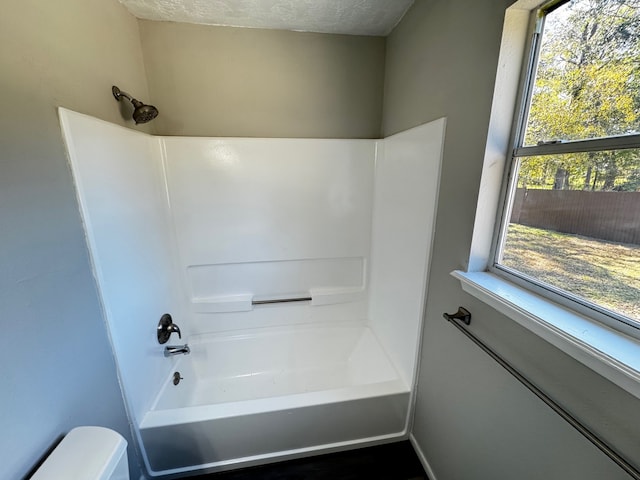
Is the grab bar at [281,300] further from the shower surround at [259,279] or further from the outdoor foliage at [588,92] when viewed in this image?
the outdoor foliage at [588,92]

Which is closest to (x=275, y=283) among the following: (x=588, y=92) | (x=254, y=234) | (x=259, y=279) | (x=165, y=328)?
(x=259, y=279)

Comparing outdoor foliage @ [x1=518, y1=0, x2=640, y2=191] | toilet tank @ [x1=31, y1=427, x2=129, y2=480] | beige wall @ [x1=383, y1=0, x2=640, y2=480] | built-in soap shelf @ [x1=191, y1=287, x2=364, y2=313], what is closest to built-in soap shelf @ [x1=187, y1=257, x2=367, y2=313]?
built-in soap shelf @ [x1=191, y1=287, x2=364, y2=313]

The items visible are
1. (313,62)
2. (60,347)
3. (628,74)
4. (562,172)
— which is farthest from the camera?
(313,62)

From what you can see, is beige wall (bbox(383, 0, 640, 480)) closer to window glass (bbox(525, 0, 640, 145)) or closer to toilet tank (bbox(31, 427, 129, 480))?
window glass (bbox(525, 0, 640, 145))

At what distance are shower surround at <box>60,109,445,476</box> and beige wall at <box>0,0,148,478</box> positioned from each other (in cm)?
7

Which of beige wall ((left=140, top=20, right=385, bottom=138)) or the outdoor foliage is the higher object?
beige wall ((left=140, top=20, right=385, bottom=138))

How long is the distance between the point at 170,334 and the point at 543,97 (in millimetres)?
2107

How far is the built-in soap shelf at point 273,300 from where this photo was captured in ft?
6.39

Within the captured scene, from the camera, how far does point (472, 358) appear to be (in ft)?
3.41

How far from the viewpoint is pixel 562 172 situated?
76cm

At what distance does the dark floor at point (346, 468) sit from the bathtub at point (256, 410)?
2.2 inches

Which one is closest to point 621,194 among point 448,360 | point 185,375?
point 448,360

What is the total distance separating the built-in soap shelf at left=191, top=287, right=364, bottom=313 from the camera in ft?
6.39

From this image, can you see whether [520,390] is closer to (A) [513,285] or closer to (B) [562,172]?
(A) [513,285]
